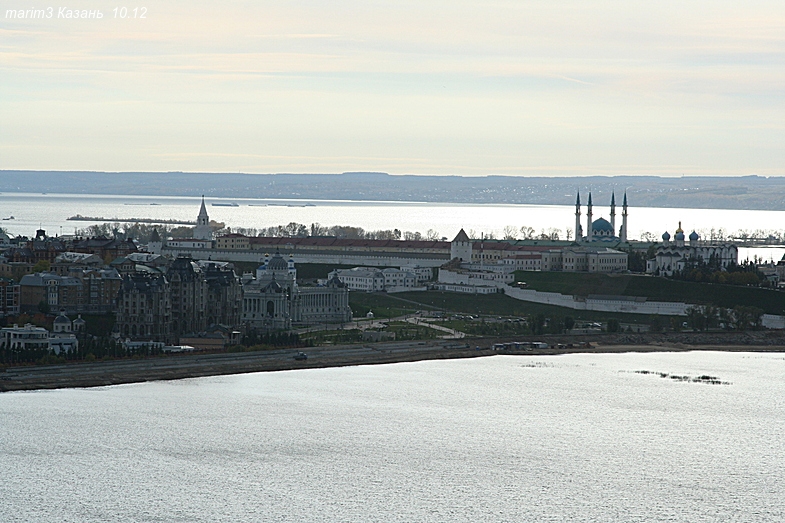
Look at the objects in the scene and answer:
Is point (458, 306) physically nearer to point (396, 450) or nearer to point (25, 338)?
point (25, 338)

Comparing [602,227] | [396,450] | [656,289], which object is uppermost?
[602,227]

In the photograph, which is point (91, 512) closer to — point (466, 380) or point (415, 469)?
point (415, 469)

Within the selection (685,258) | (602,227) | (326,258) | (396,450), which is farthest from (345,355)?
(602,227)

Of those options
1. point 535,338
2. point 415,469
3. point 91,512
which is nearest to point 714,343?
point 535,338

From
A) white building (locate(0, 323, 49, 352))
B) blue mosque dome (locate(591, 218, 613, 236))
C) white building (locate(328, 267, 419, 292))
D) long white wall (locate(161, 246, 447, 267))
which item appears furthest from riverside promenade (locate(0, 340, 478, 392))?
blue mosque dome (locate(591, 218, 613, 236))

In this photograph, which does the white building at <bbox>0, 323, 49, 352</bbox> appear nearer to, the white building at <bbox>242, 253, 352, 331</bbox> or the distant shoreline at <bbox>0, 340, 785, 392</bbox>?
the distant shoreline at <bbox>0, 340, 785, 392</bbox>

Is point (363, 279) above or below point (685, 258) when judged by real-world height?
below
